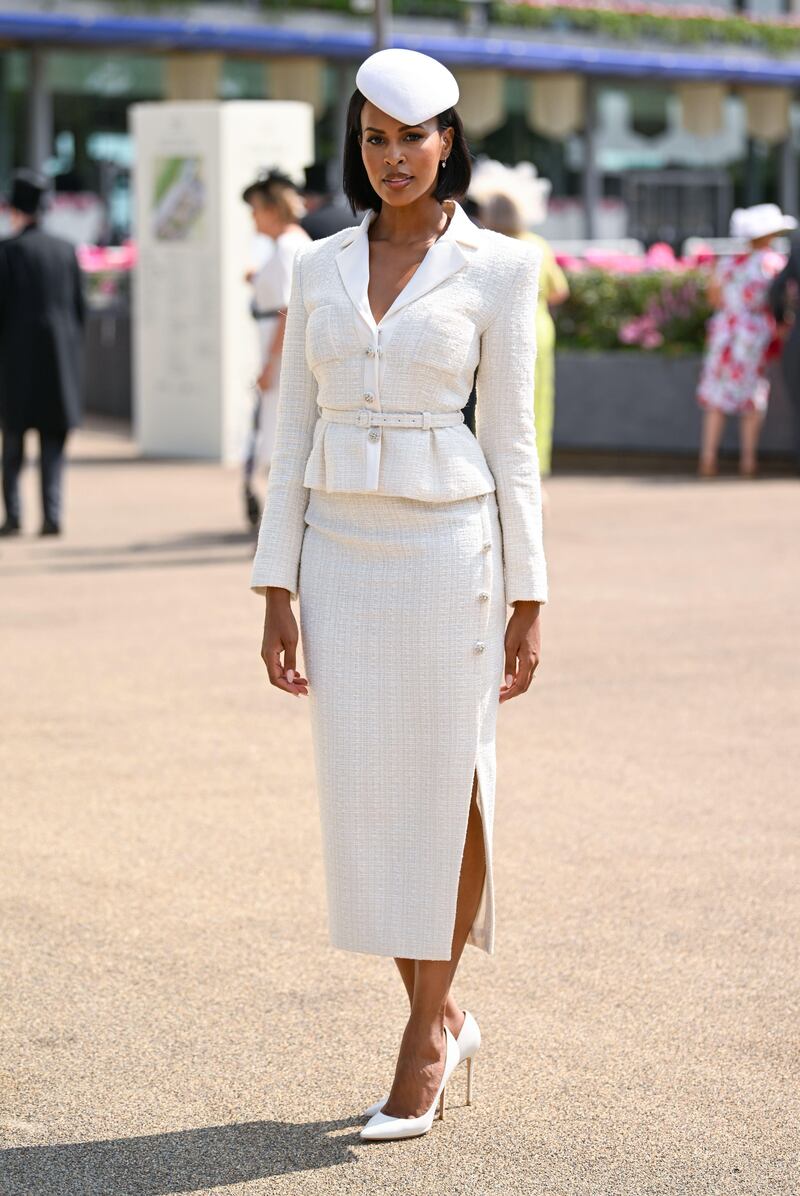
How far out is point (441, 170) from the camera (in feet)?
12.9

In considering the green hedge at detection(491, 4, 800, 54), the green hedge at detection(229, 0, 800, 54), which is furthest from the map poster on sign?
the green hedge at detection(491, 4, 800, 54)

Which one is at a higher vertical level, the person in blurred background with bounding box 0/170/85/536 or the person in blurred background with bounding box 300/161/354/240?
the person in blurred background with bounding box 300/161/354/240

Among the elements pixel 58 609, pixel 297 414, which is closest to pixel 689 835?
pixel 297 414

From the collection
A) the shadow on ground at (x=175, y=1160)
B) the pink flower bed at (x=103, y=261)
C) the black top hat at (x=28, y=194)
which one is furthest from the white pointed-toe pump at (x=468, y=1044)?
the pink flower bed at (x=103, y=261)

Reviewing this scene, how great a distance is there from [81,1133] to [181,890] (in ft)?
5.21

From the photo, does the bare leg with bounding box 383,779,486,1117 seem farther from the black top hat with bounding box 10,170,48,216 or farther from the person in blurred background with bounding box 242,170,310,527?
the black top hat with bounding box 10,170,48,216

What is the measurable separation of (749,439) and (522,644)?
11736mm

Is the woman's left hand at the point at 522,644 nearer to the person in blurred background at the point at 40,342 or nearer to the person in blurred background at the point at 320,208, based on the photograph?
the person in blurred background at the point at 320,208

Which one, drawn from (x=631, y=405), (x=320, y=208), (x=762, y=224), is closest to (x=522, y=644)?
(x=320, y=208)

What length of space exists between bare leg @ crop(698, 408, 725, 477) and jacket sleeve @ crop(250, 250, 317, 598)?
1174cm

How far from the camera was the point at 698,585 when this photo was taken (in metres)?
10.5

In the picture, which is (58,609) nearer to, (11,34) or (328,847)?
(328,847)

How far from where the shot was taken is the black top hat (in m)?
12.4

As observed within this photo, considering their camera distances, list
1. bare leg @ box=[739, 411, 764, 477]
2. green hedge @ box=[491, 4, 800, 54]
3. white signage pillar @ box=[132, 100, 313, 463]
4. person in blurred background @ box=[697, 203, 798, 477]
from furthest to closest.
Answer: green hedge @ box=[491, 4, 800, 54] → white signage pillar @ box=[132, 100, 313, 463] → bare leg @ box=[739, 411, 764, 477] → person in blurred background @ box=[697, 203, 798, 477]
